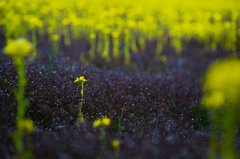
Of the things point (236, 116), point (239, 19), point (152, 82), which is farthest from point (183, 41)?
point (236, 116)

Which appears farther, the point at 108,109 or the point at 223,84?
the point at 223,84

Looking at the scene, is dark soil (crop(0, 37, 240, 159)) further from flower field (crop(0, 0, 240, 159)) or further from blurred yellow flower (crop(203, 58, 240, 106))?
blurred yellow flower (crop(203, 58, 240, 106))

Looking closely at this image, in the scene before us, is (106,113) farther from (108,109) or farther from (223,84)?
(223,84)

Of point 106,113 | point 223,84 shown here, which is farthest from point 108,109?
point 223,84

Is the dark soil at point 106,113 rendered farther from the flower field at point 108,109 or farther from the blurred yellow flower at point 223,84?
the blurred yellow flower at point 223,84

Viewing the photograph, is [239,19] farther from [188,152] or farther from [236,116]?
[188,152]
